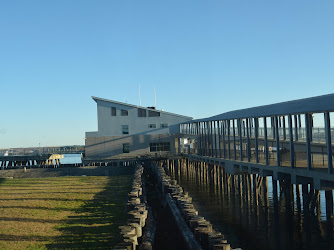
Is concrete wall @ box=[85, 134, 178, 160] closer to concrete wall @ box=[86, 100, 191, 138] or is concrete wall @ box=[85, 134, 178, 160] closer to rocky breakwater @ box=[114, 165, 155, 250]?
concrete wall @ box=[86, 100, 191, 138]

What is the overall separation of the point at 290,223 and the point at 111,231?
11.4 metres

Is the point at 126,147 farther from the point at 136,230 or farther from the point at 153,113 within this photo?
the point at 136,230

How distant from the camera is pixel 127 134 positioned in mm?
63000

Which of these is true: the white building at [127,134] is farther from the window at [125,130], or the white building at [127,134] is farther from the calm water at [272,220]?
the calm water at [272,220]

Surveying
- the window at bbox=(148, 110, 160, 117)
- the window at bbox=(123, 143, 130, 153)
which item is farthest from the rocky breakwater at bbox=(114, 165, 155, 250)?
the window at bbox=(148, 110, 160, 117)

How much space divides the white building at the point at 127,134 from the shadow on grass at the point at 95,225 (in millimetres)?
32915

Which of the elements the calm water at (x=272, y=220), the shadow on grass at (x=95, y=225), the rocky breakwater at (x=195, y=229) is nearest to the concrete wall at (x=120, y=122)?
the calm water at (x=272, y=220)

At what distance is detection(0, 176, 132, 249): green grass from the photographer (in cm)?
1762

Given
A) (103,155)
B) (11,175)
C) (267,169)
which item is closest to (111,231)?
(267,169)

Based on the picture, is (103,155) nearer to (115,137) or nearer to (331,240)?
(115,137)

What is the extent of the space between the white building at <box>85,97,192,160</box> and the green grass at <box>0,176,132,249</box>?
2762 cm

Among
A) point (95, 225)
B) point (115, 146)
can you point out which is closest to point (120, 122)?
point (115, 146)

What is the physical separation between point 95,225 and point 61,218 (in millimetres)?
2861

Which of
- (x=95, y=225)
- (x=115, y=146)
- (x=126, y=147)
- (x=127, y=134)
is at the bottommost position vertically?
(x=95, y=225)
